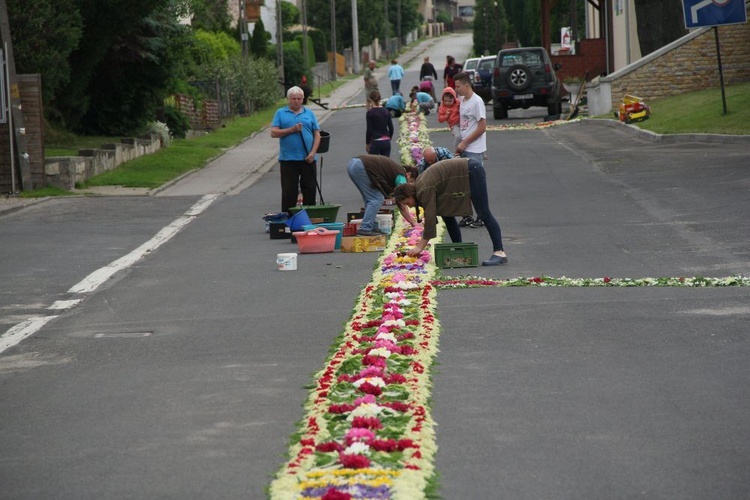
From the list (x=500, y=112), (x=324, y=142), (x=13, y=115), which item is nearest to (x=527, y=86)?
(x=500, y=112)

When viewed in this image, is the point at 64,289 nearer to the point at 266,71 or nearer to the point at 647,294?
the point at 647,294

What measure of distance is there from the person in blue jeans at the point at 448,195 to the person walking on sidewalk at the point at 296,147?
4358 millimetres

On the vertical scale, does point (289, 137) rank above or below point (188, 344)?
above

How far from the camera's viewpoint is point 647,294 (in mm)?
11039

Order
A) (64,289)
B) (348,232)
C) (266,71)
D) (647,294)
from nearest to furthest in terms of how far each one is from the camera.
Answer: (647,294) < (64,289) < (348,232) < (266,71)

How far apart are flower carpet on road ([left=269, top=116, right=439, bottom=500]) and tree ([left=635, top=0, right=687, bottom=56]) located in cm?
3145

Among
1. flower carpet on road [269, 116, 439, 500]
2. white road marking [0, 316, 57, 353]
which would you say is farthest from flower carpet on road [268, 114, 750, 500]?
white road marking [0, 316, 57, 353]

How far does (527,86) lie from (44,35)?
53.5 ft

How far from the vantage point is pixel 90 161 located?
26.8 metres

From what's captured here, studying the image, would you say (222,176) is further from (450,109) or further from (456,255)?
(456,255)

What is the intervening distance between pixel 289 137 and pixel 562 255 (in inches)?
201

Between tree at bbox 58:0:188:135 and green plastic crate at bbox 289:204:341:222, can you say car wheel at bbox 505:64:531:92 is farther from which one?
green plastic crate at bbox 289:204:341:222

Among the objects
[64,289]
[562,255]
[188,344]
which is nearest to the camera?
[188,344]

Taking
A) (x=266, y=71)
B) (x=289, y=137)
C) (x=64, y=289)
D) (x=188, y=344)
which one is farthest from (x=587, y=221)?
(x=266, y=71)
